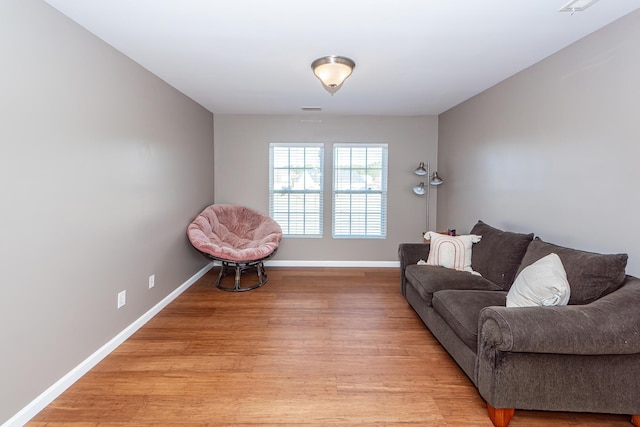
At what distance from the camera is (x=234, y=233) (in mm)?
4598

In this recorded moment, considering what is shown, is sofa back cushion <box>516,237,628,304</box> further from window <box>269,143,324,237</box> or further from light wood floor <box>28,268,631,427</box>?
window <box>269,143,324,237</box>

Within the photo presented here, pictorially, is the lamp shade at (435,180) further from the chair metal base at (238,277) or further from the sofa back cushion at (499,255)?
the chair metal base at (238,277)

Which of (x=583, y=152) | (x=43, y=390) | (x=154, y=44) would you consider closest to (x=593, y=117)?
(x=583, y=152)

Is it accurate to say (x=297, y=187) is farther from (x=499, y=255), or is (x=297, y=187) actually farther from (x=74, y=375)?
(x=74, y=375)

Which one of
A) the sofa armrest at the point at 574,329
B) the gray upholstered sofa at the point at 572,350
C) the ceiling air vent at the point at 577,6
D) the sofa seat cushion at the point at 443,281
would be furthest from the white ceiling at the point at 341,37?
the sofa seat cushion at the point at 443,281

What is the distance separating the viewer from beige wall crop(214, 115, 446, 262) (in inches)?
195

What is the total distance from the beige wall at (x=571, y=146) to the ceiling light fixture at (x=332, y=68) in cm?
165

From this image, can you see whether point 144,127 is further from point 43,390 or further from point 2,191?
point 43,390

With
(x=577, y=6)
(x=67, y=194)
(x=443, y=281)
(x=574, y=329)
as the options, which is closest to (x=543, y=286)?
(x=574, y=329)

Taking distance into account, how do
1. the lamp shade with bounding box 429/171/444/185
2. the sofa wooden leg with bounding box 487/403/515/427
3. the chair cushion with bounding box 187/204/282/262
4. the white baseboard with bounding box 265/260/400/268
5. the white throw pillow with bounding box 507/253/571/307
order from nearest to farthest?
the sofa wooden leg with bounding box 487/403/515/427
the white throw pillow with bounding box 507/253/571/307
the chair cushion with bounding box 187/204/282/262
the lamp shade with bounding box 429/171/444/185
the white baseboard with bounding box 265/260/400/268

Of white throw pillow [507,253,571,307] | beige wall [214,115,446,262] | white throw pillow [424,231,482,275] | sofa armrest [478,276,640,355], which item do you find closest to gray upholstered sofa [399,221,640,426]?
sofa armrest [478,276,640,355]

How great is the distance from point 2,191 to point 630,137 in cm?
355

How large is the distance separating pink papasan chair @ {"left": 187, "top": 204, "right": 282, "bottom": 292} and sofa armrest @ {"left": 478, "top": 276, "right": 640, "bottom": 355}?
282 centimetres

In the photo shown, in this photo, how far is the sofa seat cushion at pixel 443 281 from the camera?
2.72m
